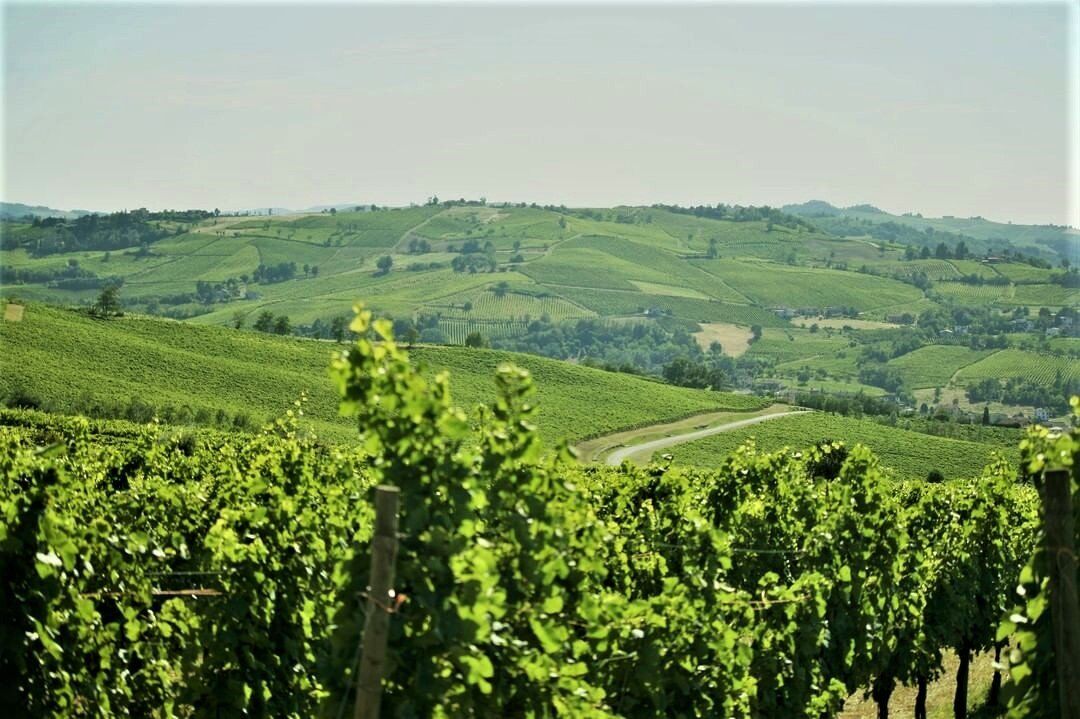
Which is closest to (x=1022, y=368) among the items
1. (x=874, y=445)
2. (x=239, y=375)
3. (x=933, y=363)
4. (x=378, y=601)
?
(x=933, y=363)

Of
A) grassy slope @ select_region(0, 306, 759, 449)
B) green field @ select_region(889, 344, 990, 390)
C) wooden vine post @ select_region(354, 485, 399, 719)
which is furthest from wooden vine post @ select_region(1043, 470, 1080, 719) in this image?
green field @ select_region(889, 344, 990, 390)

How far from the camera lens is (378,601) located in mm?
5262

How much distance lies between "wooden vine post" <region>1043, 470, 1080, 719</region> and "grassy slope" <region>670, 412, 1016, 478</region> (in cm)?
7174

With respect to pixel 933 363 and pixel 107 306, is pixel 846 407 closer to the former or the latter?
pixel 107 306

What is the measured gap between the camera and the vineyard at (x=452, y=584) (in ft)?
19.4

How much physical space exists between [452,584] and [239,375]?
8287 centimetres

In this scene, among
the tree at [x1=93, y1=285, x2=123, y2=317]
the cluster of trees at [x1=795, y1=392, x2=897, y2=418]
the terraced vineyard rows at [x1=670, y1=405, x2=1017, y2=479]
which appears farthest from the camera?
the cluster of trees at [x1=795, y1=392, x2=897, y2=418]

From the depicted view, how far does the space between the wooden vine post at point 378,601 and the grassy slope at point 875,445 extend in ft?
238

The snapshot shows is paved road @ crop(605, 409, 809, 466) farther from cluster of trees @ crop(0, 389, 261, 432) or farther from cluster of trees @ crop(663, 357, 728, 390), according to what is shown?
cluster of trees @ crop(0, 389, 261, 432)

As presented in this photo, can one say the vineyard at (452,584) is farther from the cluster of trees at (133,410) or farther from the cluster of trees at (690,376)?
the cluster of trees at (690,376)

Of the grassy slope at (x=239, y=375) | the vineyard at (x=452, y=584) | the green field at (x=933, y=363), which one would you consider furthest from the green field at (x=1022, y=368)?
the vineyard at (x=452, y=584)

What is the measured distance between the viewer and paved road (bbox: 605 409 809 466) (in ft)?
262

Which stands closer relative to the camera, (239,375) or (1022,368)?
(239,375)

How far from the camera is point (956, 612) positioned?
17266 mm
